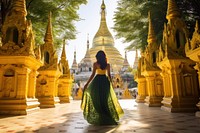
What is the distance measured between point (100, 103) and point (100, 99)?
4.1 inches

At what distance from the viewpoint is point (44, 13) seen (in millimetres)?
12477

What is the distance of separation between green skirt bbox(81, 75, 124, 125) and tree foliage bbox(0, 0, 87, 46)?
8.04 meters

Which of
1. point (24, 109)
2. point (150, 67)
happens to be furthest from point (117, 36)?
point (24, 109)

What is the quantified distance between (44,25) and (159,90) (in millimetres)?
8399

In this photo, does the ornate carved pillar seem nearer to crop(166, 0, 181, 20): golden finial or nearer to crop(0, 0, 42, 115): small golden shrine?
crop(166, 0, 181, 20): golden finial

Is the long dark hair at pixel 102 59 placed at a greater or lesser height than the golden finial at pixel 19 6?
lesser

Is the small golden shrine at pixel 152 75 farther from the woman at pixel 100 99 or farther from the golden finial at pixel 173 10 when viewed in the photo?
the woman at pixel 100 99

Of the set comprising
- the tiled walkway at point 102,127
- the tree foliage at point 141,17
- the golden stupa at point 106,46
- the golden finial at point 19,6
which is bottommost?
the tiled walkway at point 102,127

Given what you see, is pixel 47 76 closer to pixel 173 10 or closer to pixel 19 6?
pixel 19 6

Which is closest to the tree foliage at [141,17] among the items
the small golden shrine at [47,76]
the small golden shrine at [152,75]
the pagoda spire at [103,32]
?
the small golden shrine at [152,75]

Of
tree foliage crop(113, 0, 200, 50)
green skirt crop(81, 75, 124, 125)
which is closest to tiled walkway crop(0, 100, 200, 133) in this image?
green skirt crop(81, 75, 124, 125)

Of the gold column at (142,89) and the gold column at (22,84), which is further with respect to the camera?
the gold column at (142,89)

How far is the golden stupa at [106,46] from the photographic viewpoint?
4553cm

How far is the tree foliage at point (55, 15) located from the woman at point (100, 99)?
7923mm
